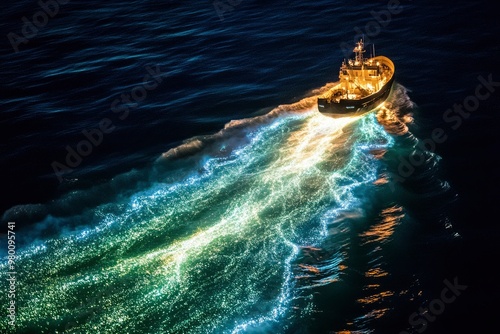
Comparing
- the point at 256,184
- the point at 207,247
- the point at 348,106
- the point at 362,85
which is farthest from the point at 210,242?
the point at 362,85

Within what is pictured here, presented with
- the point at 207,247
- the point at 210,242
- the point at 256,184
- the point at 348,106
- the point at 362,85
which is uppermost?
the point at 362,85

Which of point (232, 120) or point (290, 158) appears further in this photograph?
point (232, 120)

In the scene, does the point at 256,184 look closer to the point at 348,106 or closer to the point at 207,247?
the point at 207,247

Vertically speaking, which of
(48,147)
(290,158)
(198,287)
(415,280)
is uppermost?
(48,147)

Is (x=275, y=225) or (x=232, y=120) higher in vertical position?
(x=232, y=120)

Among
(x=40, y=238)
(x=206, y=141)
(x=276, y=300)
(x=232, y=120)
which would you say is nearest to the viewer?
(x=276, y=300)

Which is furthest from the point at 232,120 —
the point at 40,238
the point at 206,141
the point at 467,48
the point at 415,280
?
the point at 467,48

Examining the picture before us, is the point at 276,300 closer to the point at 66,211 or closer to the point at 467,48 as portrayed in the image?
the point at 66,211
